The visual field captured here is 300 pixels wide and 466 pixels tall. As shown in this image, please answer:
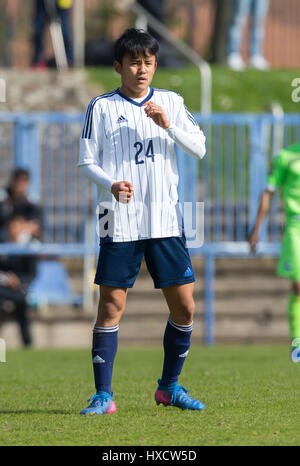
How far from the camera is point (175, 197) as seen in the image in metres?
6.06

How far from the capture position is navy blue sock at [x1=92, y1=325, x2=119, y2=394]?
605 centimetres

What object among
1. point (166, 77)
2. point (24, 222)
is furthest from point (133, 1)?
point (24, 222)

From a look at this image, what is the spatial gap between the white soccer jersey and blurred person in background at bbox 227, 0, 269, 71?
11347mm

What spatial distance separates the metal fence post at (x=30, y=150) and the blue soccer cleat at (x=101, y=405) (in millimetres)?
7334

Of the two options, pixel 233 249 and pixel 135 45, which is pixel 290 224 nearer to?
pixel 135 45

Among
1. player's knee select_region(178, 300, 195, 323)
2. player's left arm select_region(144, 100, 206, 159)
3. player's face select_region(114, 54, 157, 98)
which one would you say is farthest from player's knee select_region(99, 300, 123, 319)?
player's face select_region(114, 54, 157, 98)

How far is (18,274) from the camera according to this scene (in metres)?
12.7

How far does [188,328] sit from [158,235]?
0.59 m

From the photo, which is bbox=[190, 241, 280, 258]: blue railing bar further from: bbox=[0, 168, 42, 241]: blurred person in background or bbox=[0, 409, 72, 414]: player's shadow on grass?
bbox=[0, 409, 72, 414]: player's shadow on grass

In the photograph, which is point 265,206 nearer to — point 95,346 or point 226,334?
point 95,346

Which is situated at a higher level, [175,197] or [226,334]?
[175,197]

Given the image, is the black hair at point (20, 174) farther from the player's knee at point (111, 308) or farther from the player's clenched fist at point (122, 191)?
A: the player's clenched fist at point (122, 191)

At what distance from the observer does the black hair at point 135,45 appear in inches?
230

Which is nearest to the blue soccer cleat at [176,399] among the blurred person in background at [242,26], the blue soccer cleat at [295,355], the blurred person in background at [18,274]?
the blue soccer cleat at [295,355]
